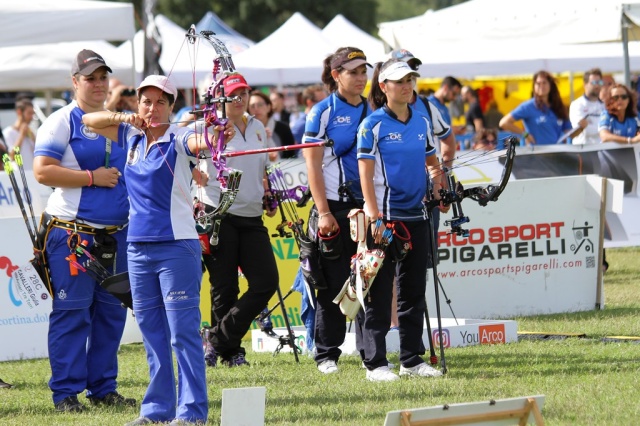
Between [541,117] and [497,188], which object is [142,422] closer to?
[497,188]

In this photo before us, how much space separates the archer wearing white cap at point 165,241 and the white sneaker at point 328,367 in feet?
6.13

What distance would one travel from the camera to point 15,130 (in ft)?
67.3

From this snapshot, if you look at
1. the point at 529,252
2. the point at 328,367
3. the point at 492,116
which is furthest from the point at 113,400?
the point at 492,116

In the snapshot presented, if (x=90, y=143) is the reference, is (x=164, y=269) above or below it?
below

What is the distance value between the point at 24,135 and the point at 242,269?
11.7 metres

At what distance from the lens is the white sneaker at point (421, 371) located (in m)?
7.83

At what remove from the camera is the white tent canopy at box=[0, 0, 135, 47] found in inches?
549

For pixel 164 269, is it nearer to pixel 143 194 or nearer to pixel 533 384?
pixel 143 194

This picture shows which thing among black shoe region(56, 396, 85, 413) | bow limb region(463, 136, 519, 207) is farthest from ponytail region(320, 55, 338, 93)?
black shoe region(56, 396, 85, 413)

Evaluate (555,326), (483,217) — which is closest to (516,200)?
(483,217)

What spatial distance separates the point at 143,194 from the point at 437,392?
7.04 ft

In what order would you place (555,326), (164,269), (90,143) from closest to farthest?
(164,269) < (90,143) < (555,326)

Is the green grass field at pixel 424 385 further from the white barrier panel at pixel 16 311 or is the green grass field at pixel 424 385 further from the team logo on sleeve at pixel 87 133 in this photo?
the team logo on sleeve at pixel 87 133

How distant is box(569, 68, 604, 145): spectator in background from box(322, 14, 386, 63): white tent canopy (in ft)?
25.4
